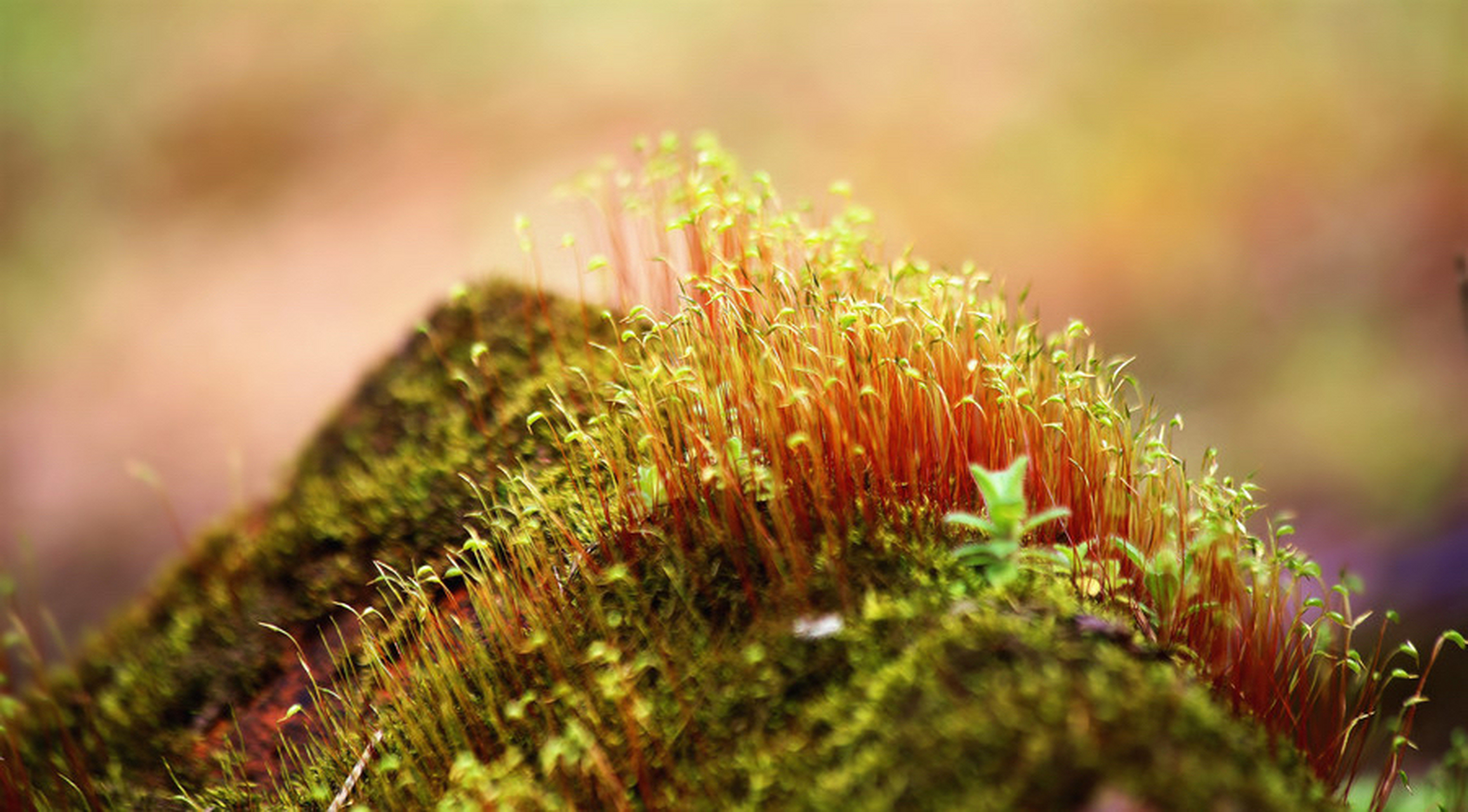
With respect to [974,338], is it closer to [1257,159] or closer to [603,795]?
Result: [603,795]

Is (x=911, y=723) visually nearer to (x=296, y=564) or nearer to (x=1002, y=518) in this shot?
(x=1002, y=518)

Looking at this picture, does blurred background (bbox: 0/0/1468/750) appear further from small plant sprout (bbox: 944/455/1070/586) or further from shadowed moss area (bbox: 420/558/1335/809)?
shadowed moss area (bbox: 420/558/1335/809)

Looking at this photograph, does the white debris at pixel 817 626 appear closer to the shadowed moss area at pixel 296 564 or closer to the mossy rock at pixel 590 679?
the mossy rock at pixel 590 679

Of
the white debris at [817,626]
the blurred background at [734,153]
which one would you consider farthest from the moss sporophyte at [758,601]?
the blurred background at [734,153]

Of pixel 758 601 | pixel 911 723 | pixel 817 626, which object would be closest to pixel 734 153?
pixel 758 601

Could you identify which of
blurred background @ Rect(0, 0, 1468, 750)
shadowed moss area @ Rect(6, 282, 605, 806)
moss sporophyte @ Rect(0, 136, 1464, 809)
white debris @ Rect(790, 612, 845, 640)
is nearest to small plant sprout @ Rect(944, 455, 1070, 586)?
moss sporophyte @ Rect(0, 136, 1464, 809)
